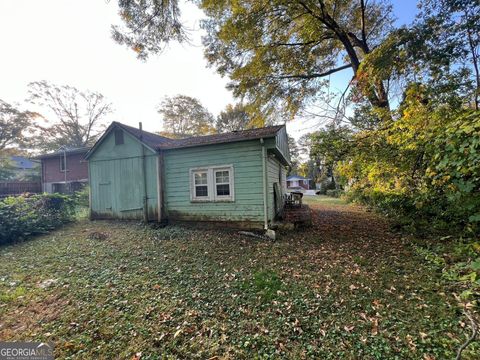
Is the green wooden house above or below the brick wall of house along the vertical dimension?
below

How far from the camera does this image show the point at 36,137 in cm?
2680

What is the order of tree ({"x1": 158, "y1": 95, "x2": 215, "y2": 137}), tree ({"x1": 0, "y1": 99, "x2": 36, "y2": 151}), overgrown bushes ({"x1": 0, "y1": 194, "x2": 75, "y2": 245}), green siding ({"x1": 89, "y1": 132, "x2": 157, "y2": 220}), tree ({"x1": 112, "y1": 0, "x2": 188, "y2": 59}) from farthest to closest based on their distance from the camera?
tree ({"x1": 158, "y1": 95, "x2": 215, "y2": 137}) < tree ({"x1": 0, "y1": 99, "x2": 36, "y2": 151}) < green siding ({"x1": 89, "y1": 132, "x2": 157, "y2": 220}) < overgrown bushes ({"x1": 0, "y1": 194, "x2": 75, "y2": 245}) < tree ({"x1": 112, "y1": 0, "x2": 188, "y2": 59})

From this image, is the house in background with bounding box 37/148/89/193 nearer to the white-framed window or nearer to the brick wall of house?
the brick wall of house

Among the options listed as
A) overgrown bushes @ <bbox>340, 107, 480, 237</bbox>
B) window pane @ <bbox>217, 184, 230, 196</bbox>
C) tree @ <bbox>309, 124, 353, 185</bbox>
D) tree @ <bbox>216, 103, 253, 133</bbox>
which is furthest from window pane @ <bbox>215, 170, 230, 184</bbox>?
tree @ <bbox>216, 103, 253, 133</bbox>

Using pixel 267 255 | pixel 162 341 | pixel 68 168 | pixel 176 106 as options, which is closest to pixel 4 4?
pixel 162 341

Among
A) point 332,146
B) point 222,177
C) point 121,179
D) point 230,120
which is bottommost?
point 222,177

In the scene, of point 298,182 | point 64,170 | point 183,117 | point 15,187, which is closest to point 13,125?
point 15,187

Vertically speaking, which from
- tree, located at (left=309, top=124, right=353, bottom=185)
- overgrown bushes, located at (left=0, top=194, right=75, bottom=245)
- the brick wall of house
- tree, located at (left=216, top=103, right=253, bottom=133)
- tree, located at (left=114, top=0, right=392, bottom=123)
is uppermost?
tree, located at (left=216, top=103, right=253, bottom=133)

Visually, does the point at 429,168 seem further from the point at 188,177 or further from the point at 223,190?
the point at 188,177

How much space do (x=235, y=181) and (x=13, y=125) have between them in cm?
3076

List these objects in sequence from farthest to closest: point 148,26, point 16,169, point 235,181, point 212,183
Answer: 1. point 16,169
2. point 212,183
3. point 235,181
4. point 148,26

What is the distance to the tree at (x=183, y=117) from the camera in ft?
88.2

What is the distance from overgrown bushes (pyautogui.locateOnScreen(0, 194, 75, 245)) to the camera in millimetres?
7316

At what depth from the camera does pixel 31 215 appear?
8.12 meters
